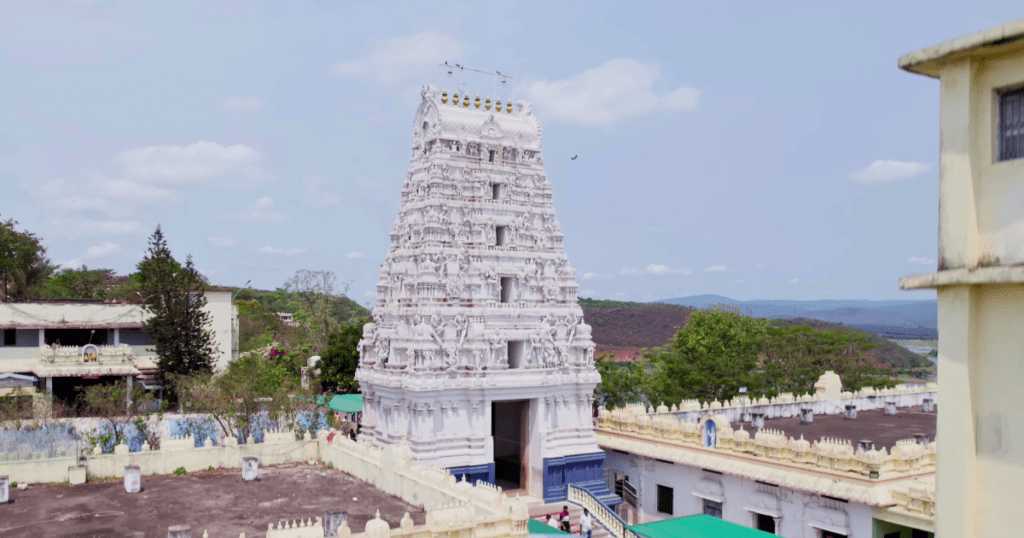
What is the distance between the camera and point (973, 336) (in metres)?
7.81

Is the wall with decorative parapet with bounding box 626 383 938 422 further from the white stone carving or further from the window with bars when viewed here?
the window with bars

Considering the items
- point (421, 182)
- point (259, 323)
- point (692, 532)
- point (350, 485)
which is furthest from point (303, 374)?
point (692, 532)

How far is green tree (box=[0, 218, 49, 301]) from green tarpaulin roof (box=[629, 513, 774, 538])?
52.0 m

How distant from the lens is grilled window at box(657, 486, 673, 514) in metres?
31.8

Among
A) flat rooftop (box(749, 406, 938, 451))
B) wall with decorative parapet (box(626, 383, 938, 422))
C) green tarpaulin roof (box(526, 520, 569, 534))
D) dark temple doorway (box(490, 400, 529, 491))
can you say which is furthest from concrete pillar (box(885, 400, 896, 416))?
green tarpaulin roof (box(526, 520, 569, 534))

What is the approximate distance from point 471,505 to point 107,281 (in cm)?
7425

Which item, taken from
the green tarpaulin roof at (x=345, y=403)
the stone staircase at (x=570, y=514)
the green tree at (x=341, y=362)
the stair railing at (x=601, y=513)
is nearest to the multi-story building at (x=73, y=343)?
the green tarpaulin roof at (x=345, y=403)

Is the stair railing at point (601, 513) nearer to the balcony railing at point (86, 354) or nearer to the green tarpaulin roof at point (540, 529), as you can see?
the green tarpaulin roof at point (540, 529)

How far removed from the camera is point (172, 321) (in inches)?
1754

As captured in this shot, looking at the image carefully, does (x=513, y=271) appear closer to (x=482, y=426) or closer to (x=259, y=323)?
(x=482, y=426)

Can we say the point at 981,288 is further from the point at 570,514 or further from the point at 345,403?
the point at 345,403

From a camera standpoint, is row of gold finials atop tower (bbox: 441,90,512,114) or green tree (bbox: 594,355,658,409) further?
green tree (bbox: 594,355,658,409)

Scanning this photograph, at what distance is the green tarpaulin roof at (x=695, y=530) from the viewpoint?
22484mm

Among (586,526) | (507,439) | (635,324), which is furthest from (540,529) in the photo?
(635,324)
